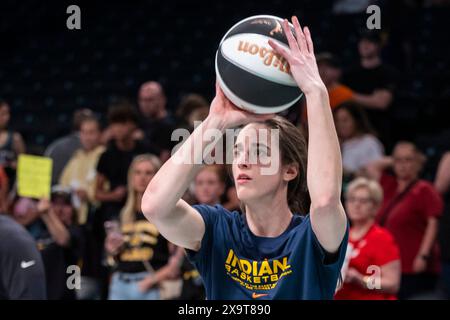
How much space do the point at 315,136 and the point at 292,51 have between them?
298 mm

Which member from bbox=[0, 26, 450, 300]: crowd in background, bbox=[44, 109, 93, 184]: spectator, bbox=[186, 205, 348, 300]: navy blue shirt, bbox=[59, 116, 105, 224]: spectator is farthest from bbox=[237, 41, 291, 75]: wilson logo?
bbox=[44, 109, 93, 184]: spectator

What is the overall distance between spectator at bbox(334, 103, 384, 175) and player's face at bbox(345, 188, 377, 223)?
3.76 ft

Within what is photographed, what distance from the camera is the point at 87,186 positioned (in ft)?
23.6

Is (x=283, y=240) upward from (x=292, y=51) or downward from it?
downward

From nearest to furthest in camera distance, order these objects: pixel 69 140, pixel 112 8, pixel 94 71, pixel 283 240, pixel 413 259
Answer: pixel 283 240 → pixel 413 259 → pixel 69 140 → pixel 94 71 → pixel 112 8

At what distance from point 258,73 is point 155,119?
4.70 m

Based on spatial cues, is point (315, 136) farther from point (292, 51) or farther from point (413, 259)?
point (413, 259)

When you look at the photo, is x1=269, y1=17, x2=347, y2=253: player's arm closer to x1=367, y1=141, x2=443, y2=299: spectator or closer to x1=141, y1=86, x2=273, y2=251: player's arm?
x1=141, y1=86, x2=273, y2=251: player's arm

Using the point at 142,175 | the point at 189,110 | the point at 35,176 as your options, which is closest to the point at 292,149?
the point at 142,175

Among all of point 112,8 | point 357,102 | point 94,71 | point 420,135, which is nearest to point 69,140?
point 357,102

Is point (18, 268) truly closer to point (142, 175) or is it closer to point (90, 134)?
point (142, 175)

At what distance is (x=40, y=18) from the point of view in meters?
13.9

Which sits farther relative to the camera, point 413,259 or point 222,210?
point 413,259

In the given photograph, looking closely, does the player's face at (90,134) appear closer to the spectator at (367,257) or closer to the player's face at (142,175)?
the player's face at (142,175)
